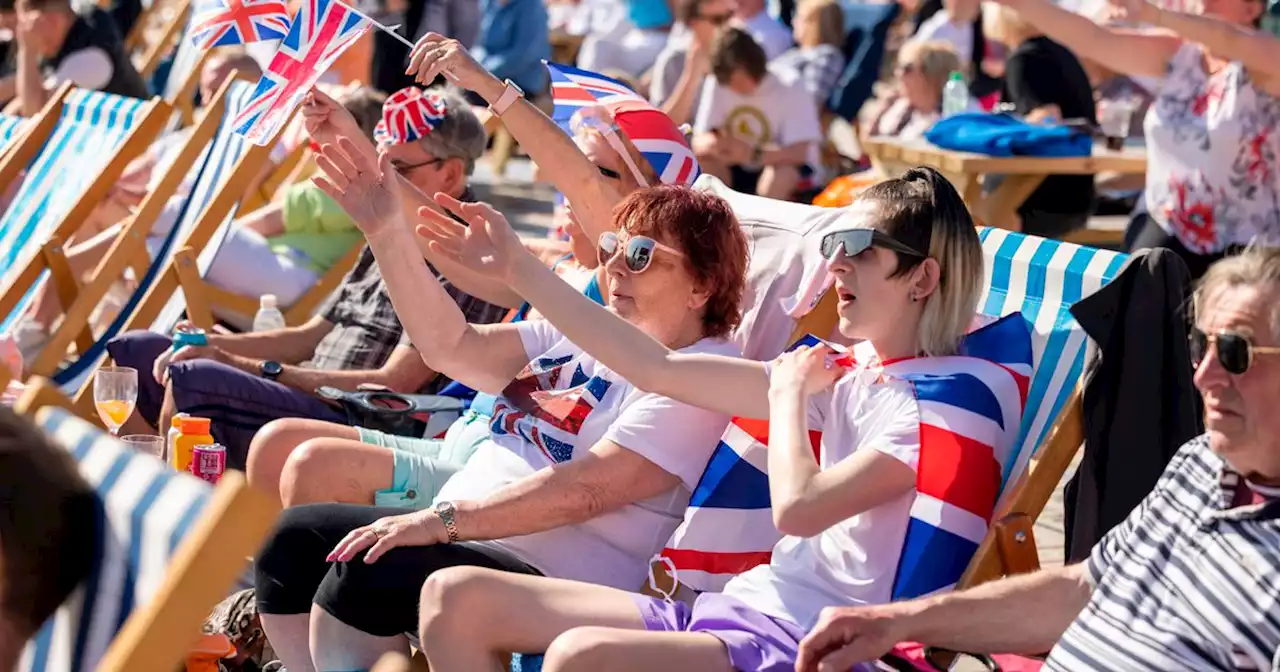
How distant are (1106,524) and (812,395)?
22.3 inches

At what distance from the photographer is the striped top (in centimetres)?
232

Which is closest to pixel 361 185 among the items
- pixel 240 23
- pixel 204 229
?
pixel 240 23

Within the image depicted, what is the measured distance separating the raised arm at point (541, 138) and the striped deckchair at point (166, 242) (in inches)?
60.2

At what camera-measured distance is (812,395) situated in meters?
3.17

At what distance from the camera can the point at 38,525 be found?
225 centimetres

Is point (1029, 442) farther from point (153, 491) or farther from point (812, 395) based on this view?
point (153, 491)

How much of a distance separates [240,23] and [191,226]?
1429mm

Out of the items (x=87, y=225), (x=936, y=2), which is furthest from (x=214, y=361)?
(x=936, y=2)

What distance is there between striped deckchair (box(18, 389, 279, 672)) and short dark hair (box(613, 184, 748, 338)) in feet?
4.22

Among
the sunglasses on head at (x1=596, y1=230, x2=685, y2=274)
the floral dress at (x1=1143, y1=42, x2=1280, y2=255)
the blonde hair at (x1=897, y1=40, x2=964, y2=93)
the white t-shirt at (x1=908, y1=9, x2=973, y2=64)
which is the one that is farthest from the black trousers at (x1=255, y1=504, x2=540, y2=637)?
the white t-shirt at (x1=908, y1=9, x2=973, y2=64)

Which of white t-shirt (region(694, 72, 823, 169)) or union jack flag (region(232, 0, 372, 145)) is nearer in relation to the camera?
union jack flag (region(232, 0, 372, 145))

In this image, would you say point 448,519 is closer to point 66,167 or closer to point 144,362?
point 144,362

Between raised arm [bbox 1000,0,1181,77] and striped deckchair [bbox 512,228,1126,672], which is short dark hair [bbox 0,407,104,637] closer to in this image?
striped deckchair [bbox 512,228,1126,672]

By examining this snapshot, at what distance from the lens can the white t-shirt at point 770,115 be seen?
8.85m
